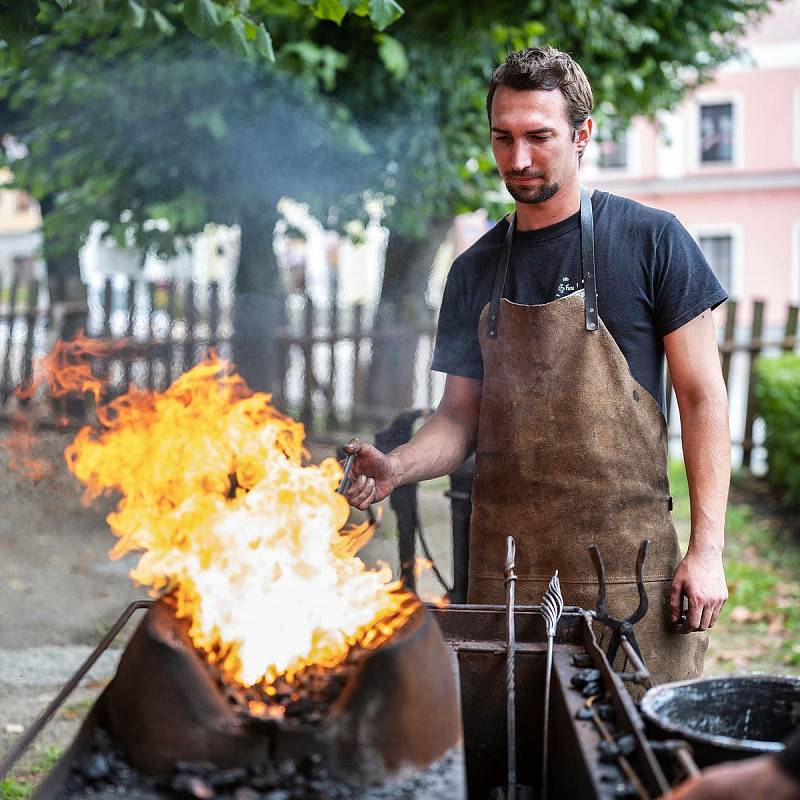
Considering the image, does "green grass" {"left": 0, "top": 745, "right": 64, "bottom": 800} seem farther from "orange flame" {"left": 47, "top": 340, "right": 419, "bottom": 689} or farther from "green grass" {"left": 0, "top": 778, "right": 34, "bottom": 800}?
"orange flame" {"left": 47, "top": 340, "right": 419, "bottom": 689}

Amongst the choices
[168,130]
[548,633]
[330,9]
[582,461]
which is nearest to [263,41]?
[330,9]

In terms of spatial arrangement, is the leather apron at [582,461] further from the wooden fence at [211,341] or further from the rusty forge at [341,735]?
the wooden fence at [211,341]

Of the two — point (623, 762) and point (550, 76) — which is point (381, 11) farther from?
point (623, 762)

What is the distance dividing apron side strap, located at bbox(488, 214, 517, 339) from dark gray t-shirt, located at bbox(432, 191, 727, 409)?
1.0 inches

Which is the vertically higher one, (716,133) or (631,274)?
(716,133)

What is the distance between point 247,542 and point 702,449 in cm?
131

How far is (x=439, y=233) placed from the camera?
1049cm

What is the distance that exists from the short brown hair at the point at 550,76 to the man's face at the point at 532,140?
0.07 feet

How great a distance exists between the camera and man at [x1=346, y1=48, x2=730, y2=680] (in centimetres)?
273

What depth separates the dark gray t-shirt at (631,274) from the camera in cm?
273

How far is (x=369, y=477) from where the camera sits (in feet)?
9.41

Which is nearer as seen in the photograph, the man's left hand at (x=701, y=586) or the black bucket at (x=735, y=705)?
the black bucket at (x=735, y=705)

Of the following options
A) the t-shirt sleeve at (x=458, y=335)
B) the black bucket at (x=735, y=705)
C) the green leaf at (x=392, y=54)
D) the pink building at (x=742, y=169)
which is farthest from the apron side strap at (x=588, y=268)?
the pink building at (x=742, y=169)

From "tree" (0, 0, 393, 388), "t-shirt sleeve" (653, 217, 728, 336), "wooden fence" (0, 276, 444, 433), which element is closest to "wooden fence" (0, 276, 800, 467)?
"wooden fence" (0, 276, 444, 433)
